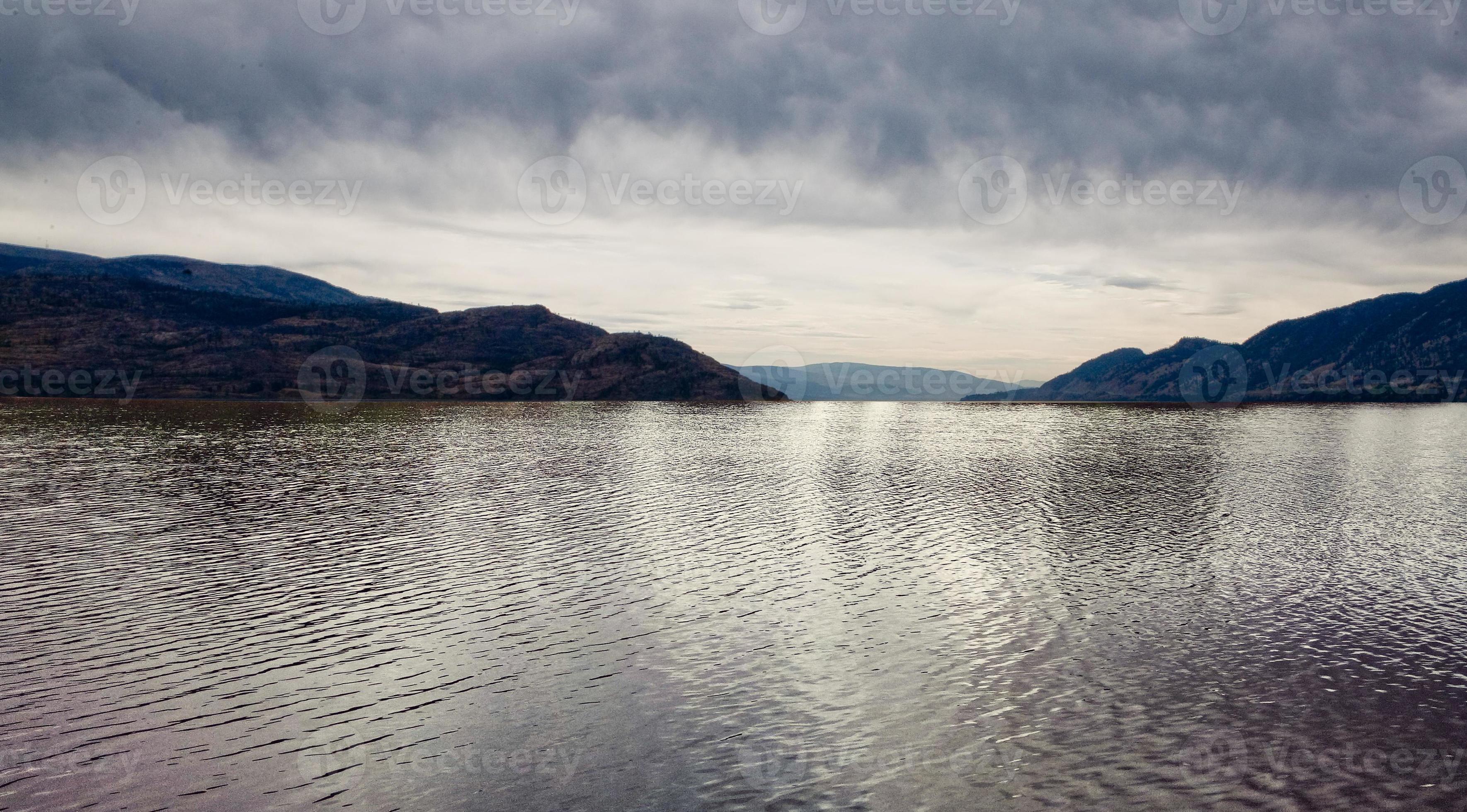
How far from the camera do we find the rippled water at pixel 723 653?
17484 mm

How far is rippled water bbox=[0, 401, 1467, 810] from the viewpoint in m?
17.5

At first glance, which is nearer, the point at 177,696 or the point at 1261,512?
the point at 177,696

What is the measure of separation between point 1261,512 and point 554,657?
54.5 metres

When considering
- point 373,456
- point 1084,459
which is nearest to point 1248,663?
point 1084,459

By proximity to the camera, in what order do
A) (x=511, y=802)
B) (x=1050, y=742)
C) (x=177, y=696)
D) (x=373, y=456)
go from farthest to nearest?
(x=373, y=456)
(x=177, y=696)
(x=1050, y=742)
(x=511, y=802)

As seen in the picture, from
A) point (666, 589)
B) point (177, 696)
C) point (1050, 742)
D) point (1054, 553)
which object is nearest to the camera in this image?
point (1050, 742)

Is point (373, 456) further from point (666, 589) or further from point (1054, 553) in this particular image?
point (1054, 553)

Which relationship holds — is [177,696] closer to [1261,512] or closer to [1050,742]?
[1050,742]

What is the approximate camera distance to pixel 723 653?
26281mm

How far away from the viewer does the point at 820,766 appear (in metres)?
18.2

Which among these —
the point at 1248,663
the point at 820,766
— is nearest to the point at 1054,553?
the point at 1248,663

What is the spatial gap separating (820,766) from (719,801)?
293cm

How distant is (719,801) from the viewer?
54.1 feet

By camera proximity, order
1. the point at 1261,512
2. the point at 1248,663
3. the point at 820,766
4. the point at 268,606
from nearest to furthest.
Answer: the point at 820,766 → the point at 1248,663 → the point at 268,606 → the point at 1261,512
